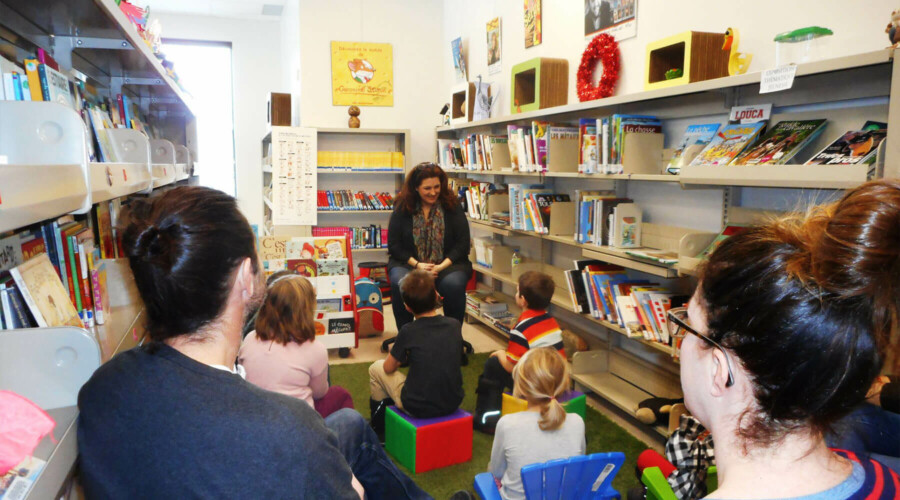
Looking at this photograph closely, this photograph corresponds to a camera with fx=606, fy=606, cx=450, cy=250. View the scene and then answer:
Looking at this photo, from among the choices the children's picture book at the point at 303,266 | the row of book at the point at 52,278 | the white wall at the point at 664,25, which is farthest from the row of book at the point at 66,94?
the white wall at the point at 664,25

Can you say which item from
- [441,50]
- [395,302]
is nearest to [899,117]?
[395,302]

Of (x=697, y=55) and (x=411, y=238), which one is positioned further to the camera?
(x=411, y=238)

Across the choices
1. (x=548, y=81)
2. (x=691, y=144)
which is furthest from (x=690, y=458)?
(x=548, y=81)

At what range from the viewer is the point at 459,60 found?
573 cm

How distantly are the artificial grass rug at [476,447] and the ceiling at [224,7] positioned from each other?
5.29 meters

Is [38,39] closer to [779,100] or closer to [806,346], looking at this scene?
[806,346]

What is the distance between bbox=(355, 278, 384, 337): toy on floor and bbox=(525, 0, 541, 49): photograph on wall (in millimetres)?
2250

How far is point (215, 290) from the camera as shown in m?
1.13

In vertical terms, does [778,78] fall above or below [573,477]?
above

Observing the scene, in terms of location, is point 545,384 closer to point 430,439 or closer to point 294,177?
point 430,439

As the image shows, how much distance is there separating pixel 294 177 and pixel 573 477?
14.9 feet

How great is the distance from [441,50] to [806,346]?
6033mm

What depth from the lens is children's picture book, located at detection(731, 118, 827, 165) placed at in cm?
222

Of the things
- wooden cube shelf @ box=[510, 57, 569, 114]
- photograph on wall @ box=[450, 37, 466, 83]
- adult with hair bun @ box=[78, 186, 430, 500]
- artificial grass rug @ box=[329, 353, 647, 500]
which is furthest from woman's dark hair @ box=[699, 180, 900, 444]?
photograph on wall @ box=[450, 37, 466, 83]
